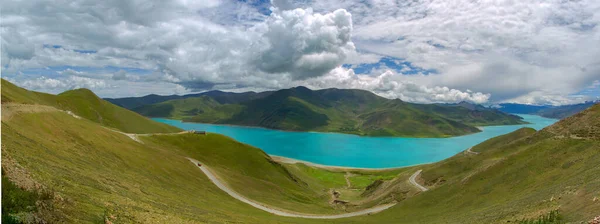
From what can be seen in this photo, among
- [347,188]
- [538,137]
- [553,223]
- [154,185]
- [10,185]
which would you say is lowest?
[347,188]

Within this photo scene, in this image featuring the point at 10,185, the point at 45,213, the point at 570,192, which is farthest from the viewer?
the point at 570,192

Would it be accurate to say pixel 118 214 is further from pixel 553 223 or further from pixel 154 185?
pixel 553 223

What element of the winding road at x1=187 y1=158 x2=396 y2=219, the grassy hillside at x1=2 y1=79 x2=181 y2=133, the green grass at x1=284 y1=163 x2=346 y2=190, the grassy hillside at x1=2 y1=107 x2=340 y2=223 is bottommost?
the green grass at x1=284 y1=163 x2=346 y2=190

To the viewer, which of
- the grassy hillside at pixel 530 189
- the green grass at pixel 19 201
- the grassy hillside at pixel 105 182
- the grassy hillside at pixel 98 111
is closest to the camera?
the green grass at pixel 19 201

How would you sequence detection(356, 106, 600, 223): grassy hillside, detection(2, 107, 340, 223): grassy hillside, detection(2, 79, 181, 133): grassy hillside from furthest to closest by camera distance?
detection(2, 79, 181, 133): grassy hillside, detection(356, 106, 600, 223): grassy hillside, detection(2, 107, 340, 223): grassy hillside

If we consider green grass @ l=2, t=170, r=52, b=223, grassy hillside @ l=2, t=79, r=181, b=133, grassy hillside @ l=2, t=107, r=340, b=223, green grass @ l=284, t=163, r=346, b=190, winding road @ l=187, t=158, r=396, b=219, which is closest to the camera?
green grass @ l=2, t=170, r=52, b=223

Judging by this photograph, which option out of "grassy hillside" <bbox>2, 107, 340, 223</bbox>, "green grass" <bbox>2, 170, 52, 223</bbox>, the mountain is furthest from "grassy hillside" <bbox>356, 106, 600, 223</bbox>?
"green grass" <bbox>2, 170, 52, 223</bbox>

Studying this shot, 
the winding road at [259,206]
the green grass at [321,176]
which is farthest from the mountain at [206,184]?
the green grass at [321,176]

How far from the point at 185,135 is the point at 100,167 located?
265ft

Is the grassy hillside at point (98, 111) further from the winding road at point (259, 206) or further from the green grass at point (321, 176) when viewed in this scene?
the winding road at point (259, 206)

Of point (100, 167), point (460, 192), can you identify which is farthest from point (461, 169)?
point (100, 167)

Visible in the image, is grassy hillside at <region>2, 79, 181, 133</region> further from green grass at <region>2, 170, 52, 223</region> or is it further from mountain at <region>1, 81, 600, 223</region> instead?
green grass at <region>2, 170, 52, 223</region>

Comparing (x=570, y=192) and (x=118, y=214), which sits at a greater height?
(x=570, y=192)

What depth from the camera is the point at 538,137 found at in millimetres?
91375
